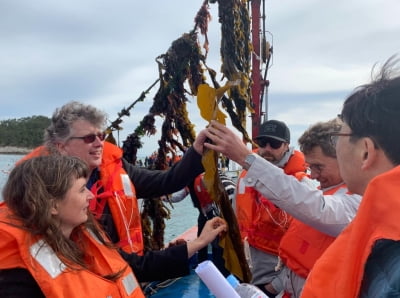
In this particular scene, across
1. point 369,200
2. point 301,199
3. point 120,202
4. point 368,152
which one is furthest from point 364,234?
point 120,202

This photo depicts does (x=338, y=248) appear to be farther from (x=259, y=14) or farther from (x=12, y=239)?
(x=259, y=14)

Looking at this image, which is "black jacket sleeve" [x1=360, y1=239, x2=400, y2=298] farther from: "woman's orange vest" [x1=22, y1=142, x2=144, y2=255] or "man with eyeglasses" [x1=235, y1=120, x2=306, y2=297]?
"man with eyeglasses" [x1=235, y1=120, x2=306, y2=297]

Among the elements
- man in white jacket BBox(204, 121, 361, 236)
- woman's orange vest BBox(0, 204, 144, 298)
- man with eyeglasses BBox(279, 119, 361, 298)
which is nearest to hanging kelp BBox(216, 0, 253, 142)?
man with eyeglasses BBox(279, 119, 361, 298)

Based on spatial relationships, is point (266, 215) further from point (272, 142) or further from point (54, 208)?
point (54, 208)

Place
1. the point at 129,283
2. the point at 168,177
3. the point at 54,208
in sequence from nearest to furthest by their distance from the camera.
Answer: the point at 54,208 → the point at 129,283 → the point at 168,177

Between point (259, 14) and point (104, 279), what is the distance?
6650 millimetres

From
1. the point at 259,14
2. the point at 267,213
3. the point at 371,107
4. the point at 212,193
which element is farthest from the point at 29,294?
the point at 259,14

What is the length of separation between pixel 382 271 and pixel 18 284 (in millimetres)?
1378

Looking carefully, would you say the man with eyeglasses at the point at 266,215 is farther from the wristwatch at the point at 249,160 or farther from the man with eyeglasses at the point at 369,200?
the man with eyeglasses at the point at 369,200

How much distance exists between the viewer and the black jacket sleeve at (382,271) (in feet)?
2.80

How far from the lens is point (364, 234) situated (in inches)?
36.6

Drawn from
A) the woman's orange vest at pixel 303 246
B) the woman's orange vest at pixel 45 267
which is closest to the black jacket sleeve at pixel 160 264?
the woman's orange vest at pixel 45 267

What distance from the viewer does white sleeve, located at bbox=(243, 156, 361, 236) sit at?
81.1 inches

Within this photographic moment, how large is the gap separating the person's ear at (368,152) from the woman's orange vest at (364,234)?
6.5 inches
